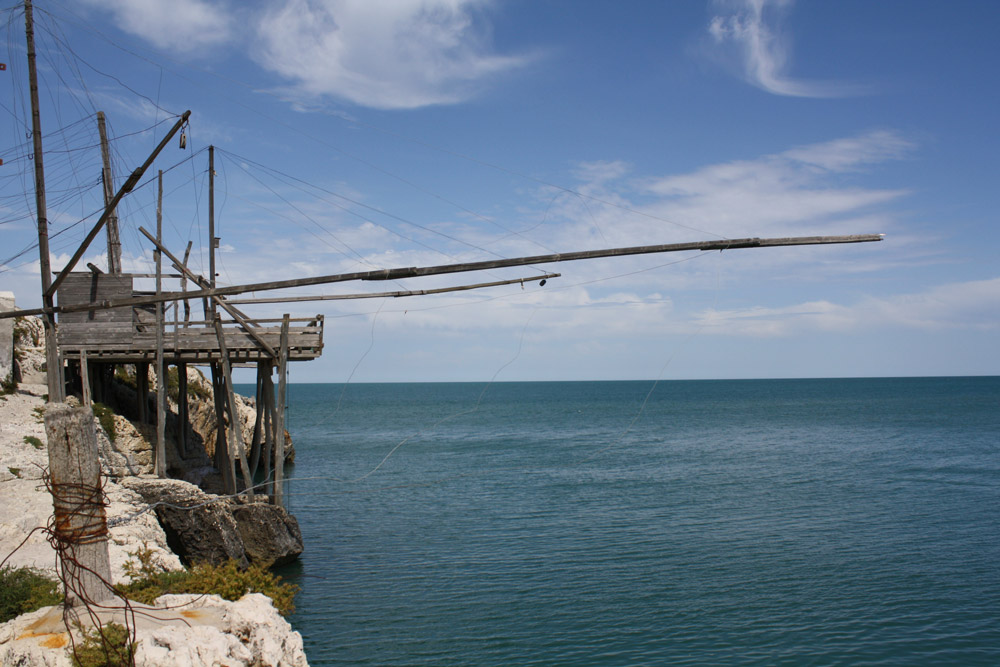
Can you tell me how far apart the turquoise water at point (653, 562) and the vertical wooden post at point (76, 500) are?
294 inches

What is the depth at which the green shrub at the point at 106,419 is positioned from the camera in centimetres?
2391

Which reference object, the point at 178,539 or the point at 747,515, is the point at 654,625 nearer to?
the point at 178,539

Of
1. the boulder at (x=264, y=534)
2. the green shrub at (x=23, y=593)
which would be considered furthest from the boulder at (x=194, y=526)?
the green shrub at (x=23, y=593)

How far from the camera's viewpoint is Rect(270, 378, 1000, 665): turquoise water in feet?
51.8

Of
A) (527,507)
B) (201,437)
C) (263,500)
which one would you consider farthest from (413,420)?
(263,500)

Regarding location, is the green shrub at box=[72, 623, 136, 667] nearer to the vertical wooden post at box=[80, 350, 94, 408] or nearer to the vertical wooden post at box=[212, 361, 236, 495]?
the vertical wooden post at box=[212, 361, 236, 495]

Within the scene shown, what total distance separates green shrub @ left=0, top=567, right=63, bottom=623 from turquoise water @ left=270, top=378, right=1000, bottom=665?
6284mm

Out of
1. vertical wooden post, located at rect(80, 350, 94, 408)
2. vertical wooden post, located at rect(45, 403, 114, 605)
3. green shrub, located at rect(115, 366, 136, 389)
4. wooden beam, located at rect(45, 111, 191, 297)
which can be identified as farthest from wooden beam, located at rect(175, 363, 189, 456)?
vertical wooden post, located at rect(45, 403, 114, 605)

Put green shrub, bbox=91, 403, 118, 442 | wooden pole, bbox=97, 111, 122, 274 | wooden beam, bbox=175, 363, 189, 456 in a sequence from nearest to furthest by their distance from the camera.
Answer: green shrub, bbox=91, 403, 118, 442 < wooden pole, bbox=97, 111, 122, 274 < wooden beam, bbox=175, 363, 189, 456

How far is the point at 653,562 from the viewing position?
21859 millimetres

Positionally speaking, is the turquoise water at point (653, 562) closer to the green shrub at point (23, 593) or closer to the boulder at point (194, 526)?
the boulder at point (194, 526)

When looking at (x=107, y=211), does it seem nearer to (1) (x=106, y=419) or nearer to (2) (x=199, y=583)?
(2) (x=199, y=583)

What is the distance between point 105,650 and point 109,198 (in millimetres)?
23667

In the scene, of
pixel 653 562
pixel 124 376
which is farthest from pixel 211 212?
pixel 653 562
